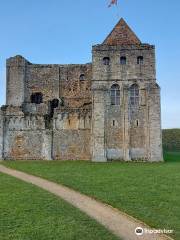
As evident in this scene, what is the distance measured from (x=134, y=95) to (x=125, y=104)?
4.12ft

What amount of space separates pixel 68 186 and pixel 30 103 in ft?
72.5

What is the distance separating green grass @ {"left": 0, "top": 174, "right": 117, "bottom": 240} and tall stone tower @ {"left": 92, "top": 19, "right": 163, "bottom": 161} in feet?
60.8

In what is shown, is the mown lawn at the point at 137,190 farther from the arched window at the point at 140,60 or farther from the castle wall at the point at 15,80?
the castle wall at the point at 15,80

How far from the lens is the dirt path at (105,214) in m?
10.8

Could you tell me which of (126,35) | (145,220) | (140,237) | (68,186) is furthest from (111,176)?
(126,35)

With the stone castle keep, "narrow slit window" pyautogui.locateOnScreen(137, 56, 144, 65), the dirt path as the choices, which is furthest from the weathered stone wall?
the dirt path

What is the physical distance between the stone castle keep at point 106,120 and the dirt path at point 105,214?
1587 centimetres

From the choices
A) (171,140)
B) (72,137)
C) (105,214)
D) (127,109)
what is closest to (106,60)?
(127,109)

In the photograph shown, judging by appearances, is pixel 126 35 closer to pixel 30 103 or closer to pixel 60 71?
pixel 60 71

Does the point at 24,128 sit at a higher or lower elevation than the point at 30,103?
lower

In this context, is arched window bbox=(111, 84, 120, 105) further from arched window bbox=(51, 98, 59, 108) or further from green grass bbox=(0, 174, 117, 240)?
green grass bbox=(0, 174, 117, 240)

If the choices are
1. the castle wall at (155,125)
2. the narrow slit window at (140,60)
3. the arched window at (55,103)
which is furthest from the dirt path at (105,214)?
the arched window at (55,103)

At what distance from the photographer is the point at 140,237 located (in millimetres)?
10508

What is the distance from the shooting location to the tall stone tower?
34312mm
